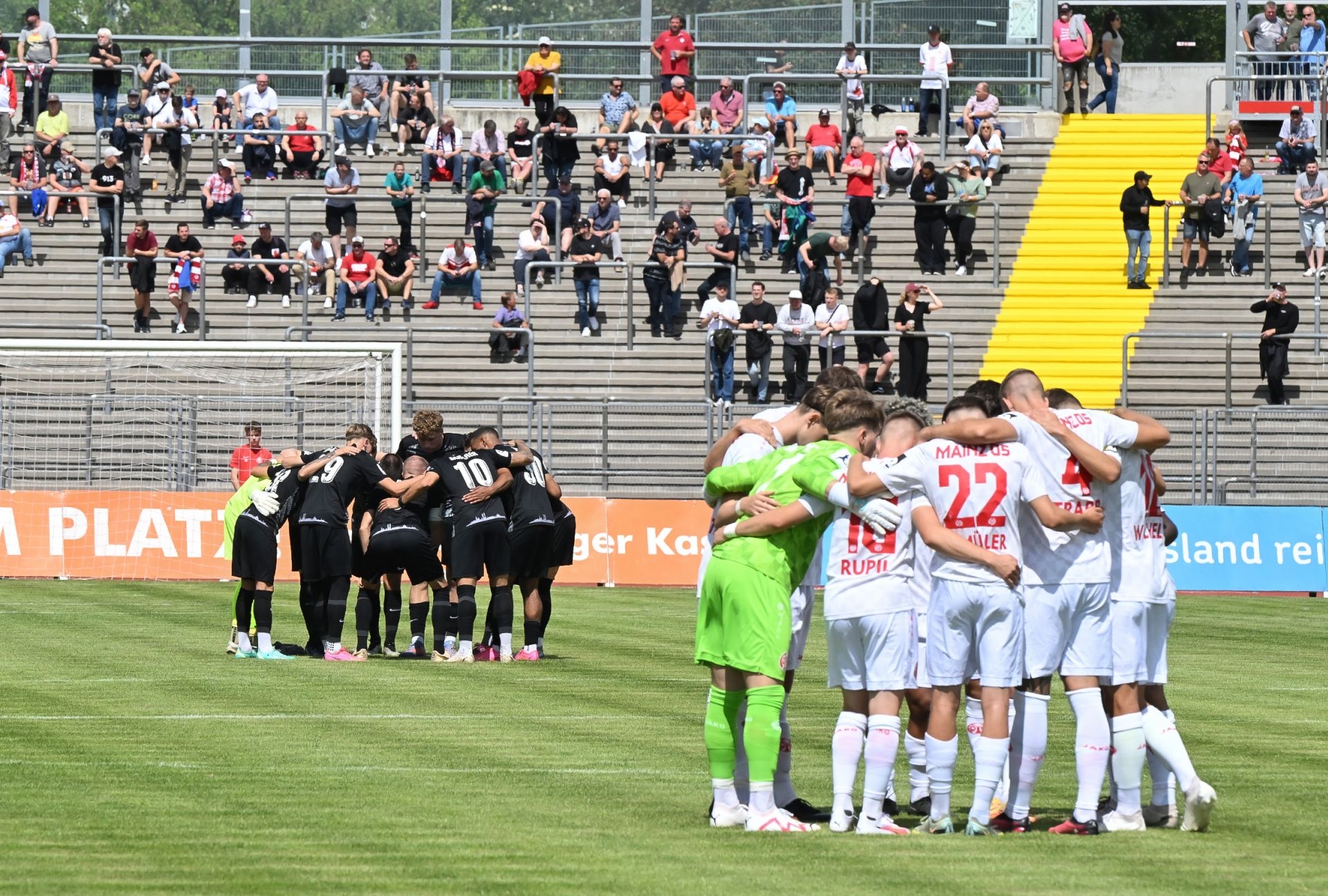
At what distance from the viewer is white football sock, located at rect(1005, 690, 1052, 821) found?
10047mm

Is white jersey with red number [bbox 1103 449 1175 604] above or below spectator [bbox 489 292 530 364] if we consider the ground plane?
below

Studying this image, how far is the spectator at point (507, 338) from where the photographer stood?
35531 mm

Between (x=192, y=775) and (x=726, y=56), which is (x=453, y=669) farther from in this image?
(x=726, y=56)

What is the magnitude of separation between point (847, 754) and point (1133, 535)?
1.87 meters

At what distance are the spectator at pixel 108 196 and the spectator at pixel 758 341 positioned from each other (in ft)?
35.9

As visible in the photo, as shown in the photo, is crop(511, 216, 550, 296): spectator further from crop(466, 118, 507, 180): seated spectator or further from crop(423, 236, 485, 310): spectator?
crop(466, 118, 507, 180): seated spectator

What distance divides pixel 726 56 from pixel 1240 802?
3393 centimetres

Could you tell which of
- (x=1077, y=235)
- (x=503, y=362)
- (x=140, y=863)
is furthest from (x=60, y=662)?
(x=1077, y=235)

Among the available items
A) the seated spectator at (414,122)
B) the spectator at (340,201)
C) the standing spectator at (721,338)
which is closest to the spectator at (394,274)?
the spectator at (340,201)

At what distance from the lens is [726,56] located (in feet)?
143

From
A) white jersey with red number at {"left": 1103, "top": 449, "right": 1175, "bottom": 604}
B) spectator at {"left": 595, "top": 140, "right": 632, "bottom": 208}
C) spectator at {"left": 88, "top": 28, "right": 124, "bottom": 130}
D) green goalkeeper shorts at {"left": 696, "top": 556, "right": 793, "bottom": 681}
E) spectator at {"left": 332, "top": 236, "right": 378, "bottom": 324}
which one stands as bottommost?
green goalkeeper shorts at {"left": 696, "top": 556, "right": 793, "bottom": 681}

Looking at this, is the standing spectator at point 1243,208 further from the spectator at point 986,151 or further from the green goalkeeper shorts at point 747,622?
the green goalkeeper shorts at point 747,622

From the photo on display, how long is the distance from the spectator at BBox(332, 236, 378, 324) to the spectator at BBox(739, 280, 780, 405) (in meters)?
6.61

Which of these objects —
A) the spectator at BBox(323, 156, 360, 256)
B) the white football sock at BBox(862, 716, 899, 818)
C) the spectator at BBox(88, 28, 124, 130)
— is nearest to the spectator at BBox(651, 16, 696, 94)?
the spectator at BBox(323, 156, 360, 256)
